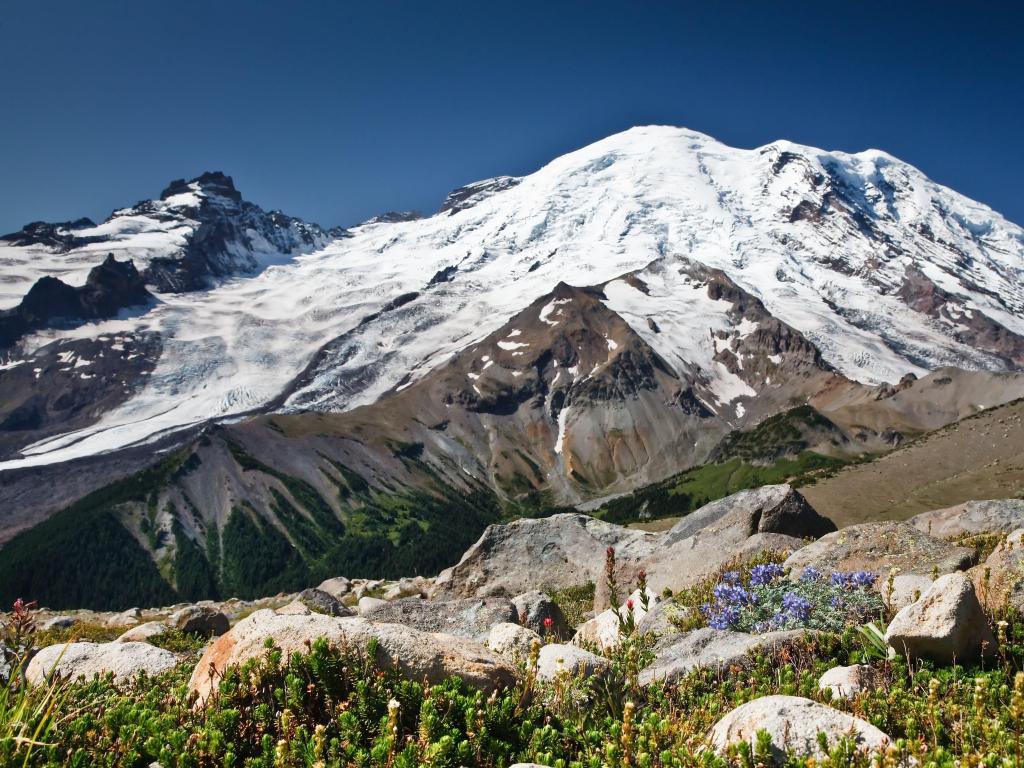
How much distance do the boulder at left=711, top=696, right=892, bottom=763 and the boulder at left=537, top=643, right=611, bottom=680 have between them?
211 centimetres

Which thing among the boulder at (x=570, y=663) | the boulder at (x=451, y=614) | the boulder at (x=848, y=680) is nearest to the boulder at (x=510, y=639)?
the boulder at (x=570, y=663)

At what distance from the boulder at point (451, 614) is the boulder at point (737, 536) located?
5328mm

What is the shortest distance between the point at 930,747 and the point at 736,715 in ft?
5.12

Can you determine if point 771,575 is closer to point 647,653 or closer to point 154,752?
point 647,653

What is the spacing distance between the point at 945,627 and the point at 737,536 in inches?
647

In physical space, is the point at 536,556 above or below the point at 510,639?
below

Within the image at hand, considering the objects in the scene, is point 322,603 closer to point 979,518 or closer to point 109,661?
point 109,661

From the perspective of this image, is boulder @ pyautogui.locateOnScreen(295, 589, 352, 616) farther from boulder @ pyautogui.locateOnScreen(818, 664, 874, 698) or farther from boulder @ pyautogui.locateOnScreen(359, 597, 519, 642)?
boulder @ pyautogui.locateOnScreen(818, 664, 874, 698)

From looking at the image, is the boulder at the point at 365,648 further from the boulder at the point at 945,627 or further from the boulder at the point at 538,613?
the boulder at the point at 538,613

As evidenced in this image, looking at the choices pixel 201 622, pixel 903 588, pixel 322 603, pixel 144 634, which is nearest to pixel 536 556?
pixel 322 603

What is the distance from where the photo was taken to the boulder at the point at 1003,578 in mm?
9672

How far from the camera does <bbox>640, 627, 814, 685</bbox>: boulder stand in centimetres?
867

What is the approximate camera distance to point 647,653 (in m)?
9.86

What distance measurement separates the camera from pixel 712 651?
9172 mm
